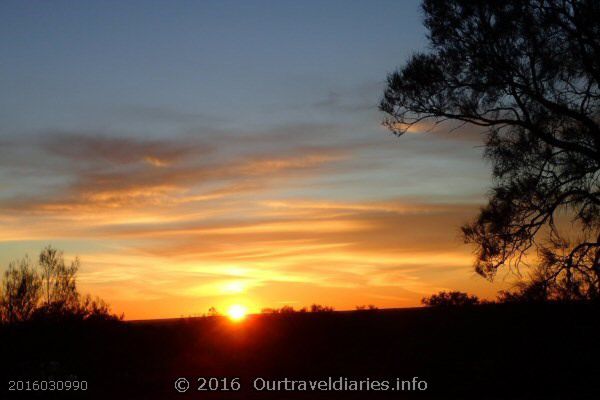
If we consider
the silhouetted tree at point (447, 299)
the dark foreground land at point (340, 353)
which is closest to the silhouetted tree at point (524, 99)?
the dark foreground land at point (340, 353)

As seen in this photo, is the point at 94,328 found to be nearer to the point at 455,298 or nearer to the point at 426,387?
the point at 426,387

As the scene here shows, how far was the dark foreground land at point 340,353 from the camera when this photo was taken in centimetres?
1284

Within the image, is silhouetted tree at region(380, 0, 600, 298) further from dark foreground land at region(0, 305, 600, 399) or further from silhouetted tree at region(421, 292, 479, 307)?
silhouetted tree at region(421, 292, 479, 307)

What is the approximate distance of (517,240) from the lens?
1494cm

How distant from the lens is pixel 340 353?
52.7 feet
